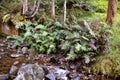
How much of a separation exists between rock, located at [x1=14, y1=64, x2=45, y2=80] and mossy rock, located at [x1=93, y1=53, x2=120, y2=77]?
6.61 feet

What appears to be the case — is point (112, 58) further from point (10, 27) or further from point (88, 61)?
point (10, 27)

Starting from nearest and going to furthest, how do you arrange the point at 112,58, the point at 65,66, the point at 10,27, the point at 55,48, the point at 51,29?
the point at 112,58
the point at 65,66
the point at 55,48
the point at 51,29
the point at 10,27

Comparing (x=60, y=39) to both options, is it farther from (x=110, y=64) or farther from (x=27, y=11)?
(x=27, y=11)

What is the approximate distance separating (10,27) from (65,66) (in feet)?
15.4

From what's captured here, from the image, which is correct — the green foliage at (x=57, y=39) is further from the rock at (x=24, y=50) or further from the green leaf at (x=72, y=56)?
the rock at (x=24, y=50)

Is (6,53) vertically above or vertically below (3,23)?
below

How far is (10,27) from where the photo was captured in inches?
471

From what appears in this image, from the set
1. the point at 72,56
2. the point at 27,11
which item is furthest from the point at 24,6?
the point at 72,56

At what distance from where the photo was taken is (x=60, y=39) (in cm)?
949

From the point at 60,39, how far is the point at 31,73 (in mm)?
2643

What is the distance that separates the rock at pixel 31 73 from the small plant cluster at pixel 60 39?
5.17 ft

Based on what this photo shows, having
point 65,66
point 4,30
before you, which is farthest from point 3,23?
point 65,66

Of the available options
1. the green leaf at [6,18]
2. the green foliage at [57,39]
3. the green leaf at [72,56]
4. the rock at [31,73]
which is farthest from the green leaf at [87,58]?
the green leaf at [6,18]

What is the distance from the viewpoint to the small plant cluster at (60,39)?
8727mm
